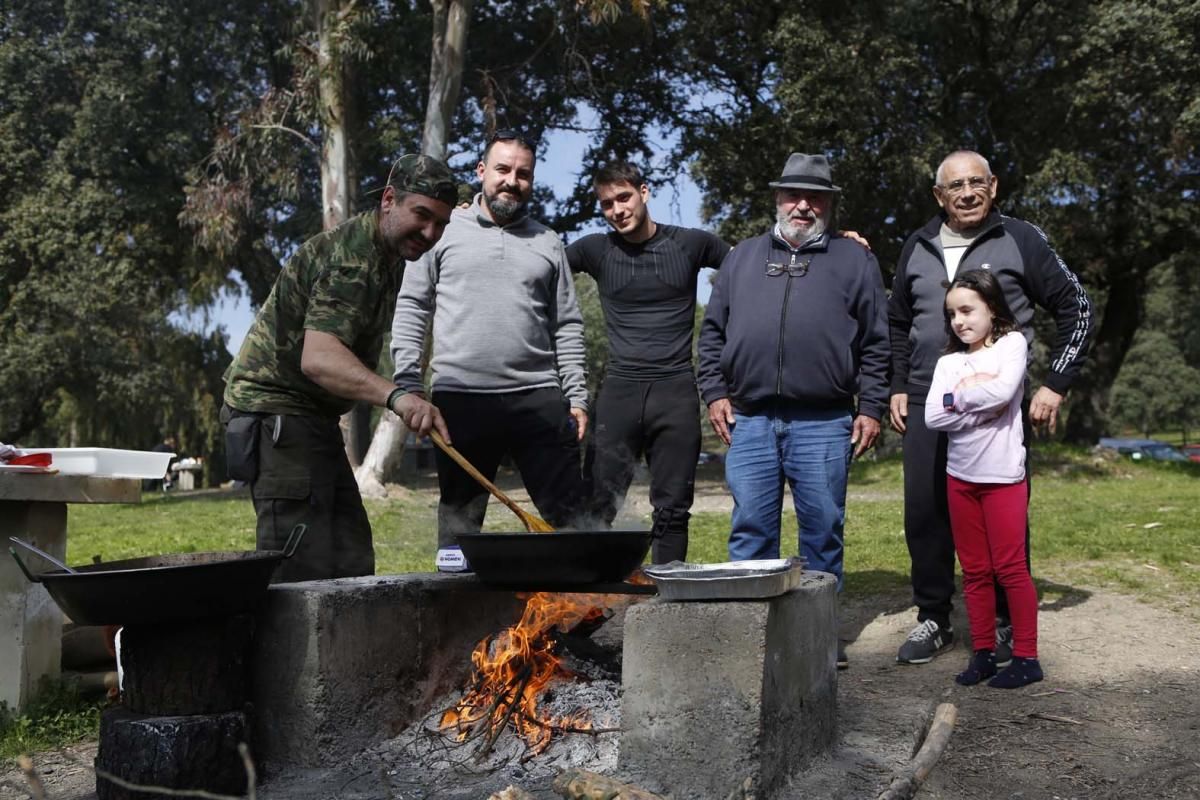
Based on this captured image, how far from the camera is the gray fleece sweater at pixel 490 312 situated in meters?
4.50

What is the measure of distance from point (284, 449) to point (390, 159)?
1677 cm

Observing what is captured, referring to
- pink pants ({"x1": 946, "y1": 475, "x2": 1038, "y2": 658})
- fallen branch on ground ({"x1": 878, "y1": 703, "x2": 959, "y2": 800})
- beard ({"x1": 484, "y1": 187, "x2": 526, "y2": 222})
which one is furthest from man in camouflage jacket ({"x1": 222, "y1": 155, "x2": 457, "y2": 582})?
pink pants ({"x1": 946, "y1": 475, "x2": 1038, "y2": 658})

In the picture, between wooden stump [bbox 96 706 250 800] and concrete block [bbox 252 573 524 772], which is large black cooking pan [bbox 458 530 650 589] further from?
wooden stump [bbox 96 706 250 800]

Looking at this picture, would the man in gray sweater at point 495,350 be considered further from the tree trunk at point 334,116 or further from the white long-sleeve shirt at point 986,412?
the tree trunk at point 334,116

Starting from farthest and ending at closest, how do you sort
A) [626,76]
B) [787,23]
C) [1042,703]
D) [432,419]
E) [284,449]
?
Result: [626,76] < [787,23] < [1042,703] < [284,449] < [432,419]

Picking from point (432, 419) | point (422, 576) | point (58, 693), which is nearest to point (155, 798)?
point (422, 576)

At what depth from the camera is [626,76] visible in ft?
64.3

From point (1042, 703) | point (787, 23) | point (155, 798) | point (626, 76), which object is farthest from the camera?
point (626, 76)

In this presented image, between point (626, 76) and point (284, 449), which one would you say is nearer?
point (284, 449)

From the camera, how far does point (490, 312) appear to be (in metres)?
4.54

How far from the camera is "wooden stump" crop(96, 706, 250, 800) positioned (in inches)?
118

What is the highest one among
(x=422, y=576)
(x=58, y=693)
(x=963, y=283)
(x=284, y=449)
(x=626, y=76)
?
(x=626, y=76)

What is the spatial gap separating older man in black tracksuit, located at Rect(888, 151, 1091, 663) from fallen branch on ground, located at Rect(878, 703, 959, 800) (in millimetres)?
1304

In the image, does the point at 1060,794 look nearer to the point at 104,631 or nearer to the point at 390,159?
the point at 104,631
